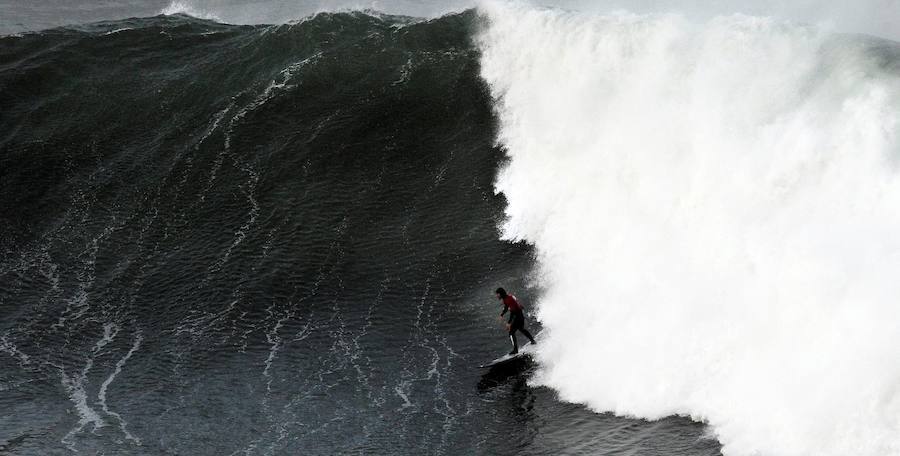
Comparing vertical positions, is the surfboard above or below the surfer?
below

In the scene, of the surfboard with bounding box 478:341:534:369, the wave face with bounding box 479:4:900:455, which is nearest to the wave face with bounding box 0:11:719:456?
the surfboard with bounding box 478:341:534:369

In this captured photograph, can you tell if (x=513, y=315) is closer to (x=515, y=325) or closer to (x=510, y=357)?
(x=515, y=325)

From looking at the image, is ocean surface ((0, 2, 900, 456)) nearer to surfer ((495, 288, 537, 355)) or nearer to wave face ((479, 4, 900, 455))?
wave face ((479, 4, 900, 455))

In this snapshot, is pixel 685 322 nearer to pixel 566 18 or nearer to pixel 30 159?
pixel 566 18

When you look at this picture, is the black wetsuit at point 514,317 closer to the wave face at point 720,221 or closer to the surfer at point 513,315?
the surfer at point 513,315

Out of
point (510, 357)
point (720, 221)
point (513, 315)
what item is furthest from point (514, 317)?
point (720, 221)
